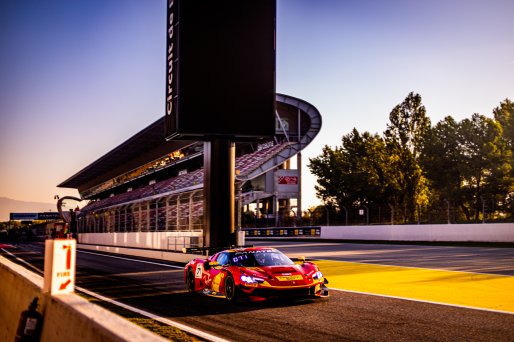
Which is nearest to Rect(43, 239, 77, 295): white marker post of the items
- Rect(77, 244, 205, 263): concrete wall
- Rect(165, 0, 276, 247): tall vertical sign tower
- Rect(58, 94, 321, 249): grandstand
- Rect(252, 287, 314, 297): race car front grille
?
Rect(252, 287, 314, 297): race car front grille

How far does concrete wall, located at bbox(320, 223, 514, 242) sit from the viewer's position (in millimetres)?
→ 33659

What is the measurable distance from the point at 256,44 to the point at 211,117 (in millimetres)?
3576

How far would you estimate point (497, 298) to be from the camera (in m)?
12.0

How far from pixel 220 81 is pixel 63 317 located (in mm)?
18769

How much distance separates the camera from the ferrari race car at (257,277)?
11438mm

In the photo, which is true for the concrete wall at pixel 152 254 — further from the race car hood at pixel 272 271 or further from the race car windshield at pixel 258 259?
the race car hood at pixel 272 271

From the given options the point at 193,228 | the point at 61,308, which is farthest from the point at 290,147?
the point at 61,308

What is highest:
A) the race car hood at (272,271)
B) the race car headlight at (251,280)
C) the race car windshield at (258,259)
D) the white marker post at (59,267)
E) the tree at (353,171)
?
the tree at (353,171)

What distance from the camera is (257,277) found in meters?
11.5

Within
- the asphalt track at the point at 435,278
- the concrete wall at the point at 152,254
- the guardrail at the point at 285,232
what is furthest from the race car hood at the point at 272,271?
the guardrail at the point at 285,232

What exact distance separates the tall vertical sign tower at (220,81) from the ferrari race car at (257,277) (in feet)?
35.2

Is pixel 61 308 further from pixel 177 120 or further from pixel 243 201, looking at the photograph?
pixel 243 201

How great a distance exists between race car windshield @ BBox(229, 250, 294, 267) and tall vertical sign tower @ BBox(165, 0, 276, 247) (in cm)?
1104

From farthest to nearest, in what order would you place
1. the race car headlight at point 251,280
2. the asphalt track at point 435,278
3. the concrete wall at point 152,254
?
the concrete wall at point 152,254 → the asphalt track at point 435,278 → the race car headlight at point 251,280
